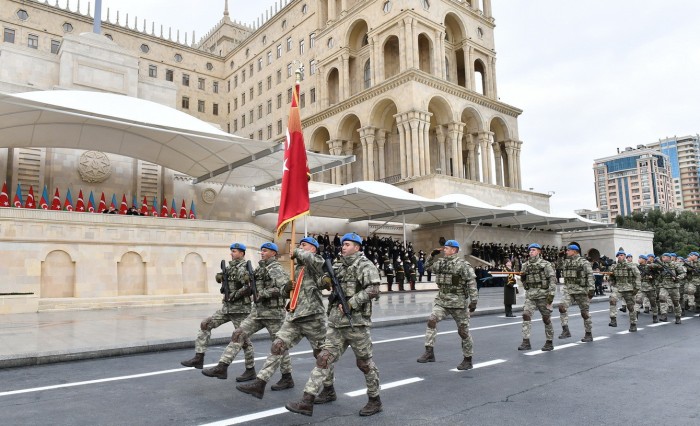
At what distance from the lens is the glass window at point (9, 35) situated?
166 ft

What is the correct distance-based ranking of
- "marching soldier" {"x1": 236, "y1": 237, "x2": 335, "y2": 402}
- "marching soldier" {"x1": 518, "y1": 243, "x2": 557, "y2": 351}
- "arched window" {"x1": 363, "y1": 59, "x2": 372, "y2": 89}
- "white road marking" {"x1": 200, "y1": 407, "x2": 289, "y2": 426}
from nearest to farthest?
"white road marking" {"x1": 200, "y1": 407, "x2": 289, "y2": 426} < "marching soldier" {"x1": 236, "y1": 237, "x2": 335, "y2": 402} < "marching soldier" {"x1": 518, "y1": 243, "x2": 557, "y2": 351} < "arched window" {"x1": 363, "y1": 59, "x2": 372, "y2": 89}

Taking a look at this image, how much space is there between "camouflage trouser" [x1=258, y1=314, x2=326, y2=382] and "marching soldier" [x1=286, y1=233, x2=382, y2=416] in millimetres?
378

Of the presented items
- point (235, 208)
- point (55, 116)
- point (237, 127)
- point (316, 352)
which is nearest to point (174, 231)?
point (55, 116)

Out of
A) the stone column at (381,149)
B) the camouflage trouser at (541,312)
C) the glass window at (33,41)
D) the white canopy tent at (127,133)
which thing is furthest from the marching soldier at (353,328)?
the glass window at (33,41)

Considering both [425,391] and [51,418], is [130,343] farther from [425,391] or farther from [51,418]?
[425,391]

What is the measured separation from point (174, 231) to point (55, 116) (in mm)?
6374

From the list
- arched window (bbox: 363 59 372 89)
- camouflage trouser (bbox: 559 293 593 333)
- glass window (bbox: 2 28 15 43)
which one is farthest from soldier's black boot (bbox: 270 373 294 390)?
glass window (bbox: 2 28 15 43)

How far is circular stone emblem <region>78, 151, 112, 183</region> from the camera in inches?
998

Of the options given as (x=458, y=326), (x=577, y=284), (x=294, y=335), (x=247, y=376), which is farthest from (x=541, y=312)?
(x=247, y=376)

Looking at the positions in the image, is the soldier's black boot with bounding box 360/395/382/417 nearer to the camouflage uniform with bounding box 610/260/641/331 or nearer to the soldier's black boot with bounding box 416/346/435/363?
the soldier's black boot with bounding box 416/346/435/363

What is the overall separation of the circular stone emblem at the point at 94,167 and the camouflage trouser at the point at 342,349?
24.1 metres

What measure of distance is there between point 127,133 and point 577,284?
19466 mm

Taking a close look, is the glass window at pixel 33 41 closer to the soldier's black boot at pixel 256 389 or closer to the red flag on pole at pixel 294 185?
the red flag on pole at pixel 294 185

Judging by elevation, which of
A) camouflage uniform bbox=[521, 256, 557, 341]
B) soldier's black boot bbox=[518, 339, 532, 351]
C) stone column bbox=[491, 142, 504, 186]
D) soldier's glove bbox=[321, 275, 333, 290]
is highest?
stone column bbox=[491, 142, 504, 186]
